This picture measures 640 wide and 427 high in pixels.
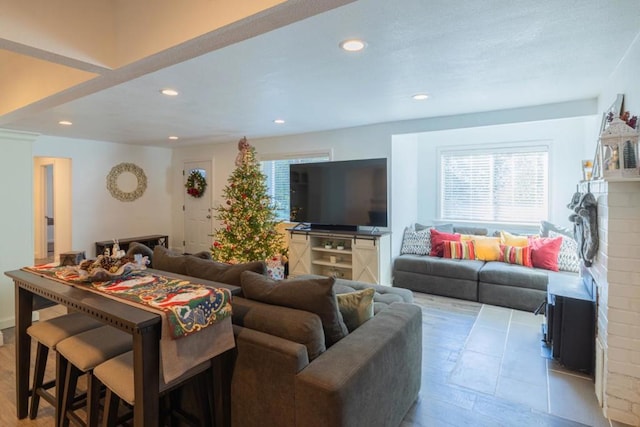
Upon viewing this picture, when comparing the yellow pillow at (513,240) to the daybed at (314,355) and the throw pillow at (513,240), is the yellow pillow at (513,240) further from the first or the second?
the daybed at (314,355)

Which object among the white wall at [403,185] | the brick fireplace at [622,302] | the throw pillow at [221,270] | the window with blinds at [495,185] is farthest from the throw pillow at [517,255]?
the throw pillow at [221,270]

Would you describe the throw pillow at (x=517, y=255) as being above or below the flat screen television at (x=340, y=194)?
below

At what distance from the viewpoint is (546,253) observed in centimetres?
420

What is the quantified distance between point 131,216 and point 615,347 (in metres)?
7.37

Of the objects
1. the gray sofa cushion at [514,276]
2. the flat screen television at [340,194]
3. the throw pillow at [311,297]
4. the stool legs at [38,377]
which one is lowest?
the stool legs at [38,377]

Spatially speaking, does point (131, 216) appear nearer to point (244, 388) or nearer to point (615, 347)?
point (244, 388)

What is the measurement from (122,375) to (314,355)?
88 centimetres

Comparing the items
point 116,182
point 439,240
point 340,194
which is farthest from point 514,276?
point 116,182

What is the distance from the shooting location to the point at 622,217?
2100 millimetres

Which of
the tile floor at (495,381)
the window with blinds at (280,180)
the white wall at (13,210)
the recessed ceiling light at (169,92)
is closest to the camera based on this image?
the tile floor at (495,381)

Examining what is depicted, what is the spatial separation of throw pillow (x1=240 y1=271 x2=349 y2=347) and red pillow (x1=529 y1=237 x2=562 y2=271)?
3.43 meters

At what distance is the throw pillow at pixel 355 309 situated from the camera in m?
2.08

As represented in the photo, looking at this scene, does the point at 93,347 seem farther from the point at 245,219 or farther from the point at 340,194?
the point at 340,194

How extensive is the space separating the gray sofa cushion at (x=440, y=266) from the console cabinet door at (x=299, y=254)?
4.28 ft
